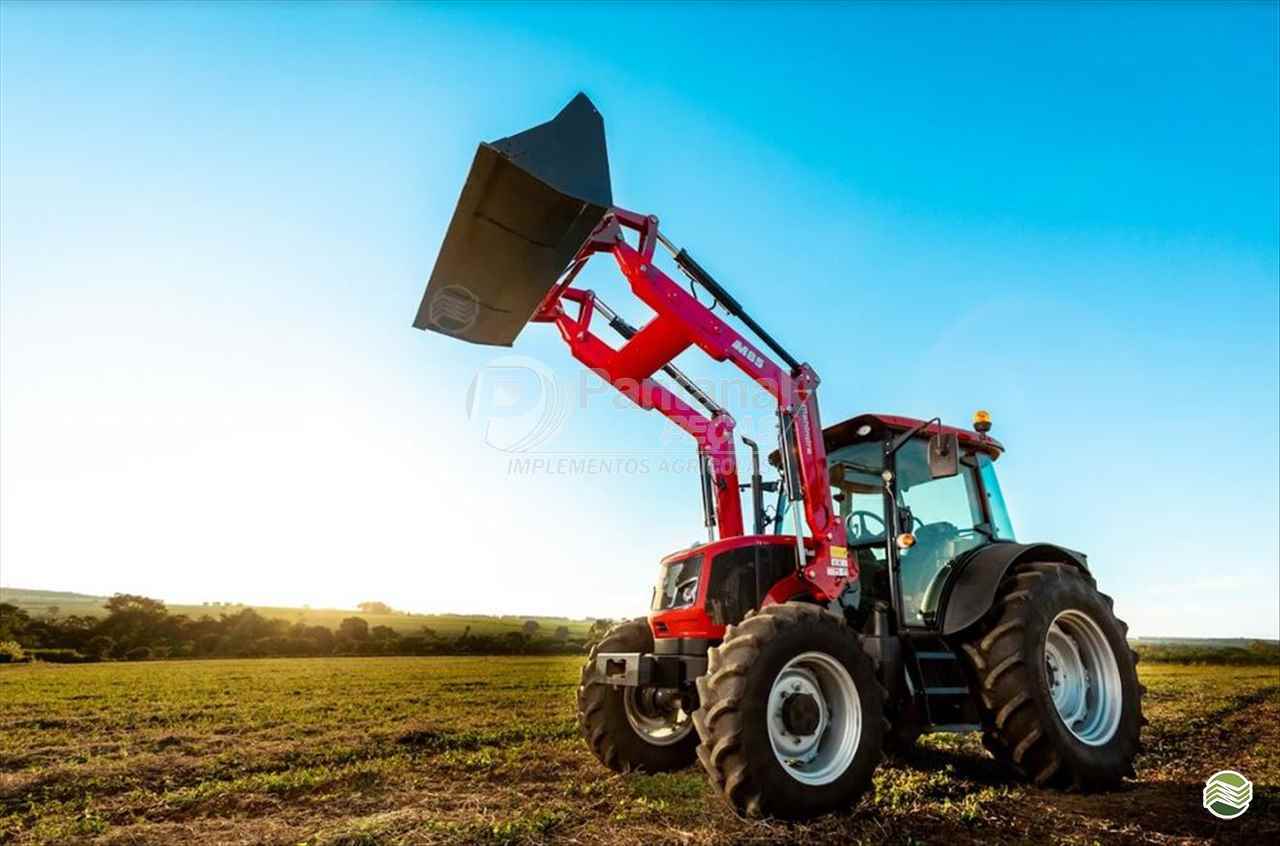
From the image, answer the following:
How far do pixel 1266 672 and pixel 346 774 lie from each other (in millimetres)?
29732

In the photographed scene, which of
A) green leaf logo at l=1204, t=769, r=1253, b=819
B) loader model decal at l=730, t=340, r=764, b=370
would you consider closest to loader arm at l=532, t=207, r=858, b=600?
loader model decal at l=730, t=340, r=764, b=370

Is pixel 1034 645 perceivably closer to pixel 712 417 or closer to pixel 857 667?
pixel 857 667

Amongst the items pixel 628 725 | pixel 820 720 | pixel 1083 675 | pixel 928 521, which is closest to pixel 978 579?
pixel 928 521

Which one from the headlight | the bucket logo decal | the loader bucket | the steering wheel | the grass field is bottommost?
the grass field

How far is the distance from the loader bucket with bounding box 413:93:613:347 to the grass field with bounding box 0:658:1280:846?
3748 mm

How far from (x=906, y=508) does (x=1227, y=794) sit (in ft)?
9.96

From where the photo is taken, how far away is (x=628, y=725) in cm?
677

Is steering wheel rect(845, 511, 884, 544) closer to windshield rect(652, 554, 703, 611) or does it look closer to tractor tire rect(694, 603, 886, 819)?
windshield rect(652, 554, 703, 611)

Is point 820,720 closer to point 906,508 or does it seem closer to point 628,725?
point 628,725

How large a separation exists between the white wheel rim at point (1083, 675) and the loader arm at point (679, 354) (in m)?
1.97

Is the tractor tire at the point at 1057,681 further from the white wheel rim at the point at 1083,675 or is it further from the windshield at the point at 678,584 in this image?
the windshield at the point at 678,584

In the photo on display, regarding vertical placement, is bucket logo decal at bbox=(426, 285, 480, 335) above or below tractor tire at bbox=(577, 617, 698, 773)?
above

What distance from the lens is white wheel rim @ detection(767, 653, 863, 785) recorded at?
521 cm

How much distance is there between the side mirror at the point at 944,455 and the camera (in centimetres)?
620
